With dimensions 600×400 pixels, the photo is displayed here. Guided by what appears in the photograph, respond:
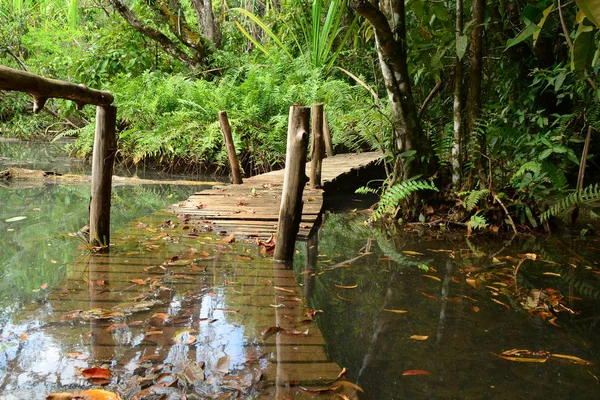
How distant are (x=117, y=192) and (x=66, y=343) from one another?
6334 mm

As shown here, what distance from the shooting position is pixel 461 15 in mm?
5277

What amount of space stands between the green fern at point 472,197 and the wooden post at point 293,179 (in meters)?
2.04

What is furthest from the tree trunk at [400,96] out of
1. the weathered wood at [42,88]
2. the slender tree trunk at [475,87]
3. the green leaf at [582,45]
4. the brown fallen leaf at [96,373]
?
the brown fallen leaf at [96,373]

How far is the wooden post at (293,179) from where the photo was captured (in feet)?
13.5

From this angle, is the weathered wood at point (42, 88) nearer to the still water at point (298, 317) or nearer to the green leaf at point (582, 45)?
the still water at point (298, 317)

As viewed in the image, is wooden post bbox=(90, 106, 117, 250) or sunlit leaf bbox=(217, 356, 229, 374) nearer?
sunlit leaf bbox=(217, 356, 229, 374)

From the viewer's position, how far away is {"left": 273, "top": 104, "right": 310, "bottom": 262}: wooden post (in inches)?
162

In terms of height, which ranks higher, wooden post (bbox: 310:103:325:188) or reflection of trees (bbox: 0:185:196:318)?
wooden post (bbox: 310:103:325:188)

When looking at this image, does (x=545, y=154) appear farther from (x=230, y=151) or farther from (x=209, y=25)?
(x=209, y=25)

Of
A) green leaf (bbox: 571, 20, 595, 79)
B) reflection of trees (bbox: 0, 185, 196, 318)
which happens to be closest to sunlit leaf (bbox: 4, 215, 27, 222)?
reflection of trees (bbox: 0, 185, 196, 318)

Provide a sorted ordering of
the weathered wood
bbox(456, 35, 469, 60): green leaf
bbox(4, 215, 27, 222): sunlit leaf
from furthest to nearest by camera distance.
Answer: bbox(4, 215, 27, 222): sunlit leaf < bbox(456, 35, 469, 60): green leaf < the weathered wood

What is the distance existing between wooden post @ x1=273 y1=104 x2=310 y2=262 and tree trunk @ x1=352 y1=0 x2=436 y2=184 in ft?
5.12

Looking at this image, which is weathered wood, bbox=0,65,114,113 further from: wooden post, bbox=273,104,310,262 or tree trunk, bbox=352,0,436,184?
tree trunk, bbox=352,0,436,184

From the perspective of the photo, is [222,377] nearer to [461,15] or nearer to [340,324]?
[340,324]
